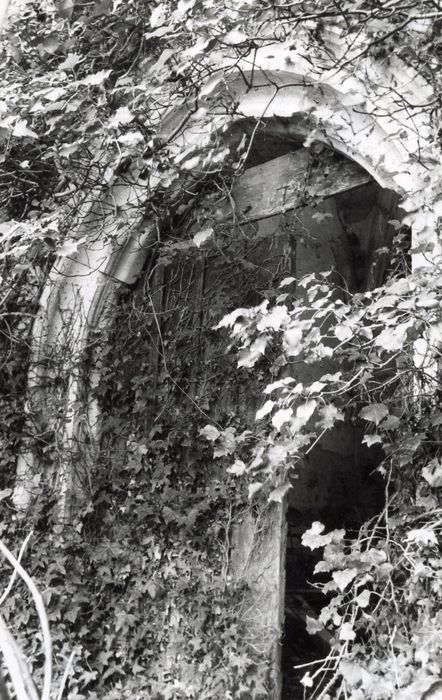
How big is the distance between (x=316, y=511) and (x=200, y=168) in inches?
110

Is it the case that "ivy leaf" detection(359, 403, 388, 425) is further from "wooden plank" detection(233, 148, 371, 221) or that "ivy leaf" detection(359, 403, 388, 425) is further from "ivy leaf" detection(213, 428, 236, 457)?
"wooden plank" detection(233, 148, 371, 221)

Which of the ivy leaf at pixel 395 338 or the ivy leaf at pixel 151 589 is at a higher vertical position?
the ivy leaf at pixel 395 338

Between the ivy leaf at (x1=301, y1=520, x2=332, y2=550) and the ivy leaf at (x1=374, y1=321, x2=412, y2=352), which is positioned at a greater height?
the ivy leaf at (x1=374, y1=321, x2=412, y2=352)

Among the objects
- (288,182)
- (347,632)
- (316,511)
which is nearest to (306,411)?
(347,632)

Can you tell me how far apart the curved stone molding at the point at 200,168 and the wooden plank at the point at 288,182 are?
215 millimetres

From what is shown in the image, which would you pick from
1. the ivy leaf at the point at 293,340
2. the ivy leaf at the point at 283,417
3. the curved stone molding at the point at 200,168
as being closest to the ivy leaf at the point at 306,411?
the ivy leaf at the point at 283,417

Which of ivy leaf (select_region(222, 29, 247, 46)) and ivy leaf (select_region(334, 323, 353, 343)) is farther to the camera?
ivy leaf (select_region(222, 29, 247, 46))

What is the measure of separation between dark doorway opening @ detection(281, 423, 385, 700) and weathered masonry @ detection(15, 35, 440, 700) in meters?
0.02

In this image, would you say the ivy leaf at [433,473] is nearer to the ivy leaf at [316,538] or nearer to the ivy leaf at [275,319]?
the ivy leaf at [316,538]

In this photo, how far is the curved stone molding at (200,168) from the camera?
3.12 m

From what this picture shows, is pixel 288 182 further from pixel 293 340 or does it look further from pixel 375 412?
pixel 375 412

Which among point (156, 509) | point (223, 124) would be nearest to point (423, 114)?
point (223, 124)

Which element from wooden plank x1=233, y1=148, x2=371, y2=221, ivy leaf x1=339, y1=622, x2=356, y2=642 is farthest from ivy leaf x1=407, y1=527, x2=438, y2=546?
wooden plank x1=233, y1=148, x2=371, y2=221

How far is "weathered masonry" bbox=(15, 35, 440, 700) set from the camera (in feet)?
11.3
